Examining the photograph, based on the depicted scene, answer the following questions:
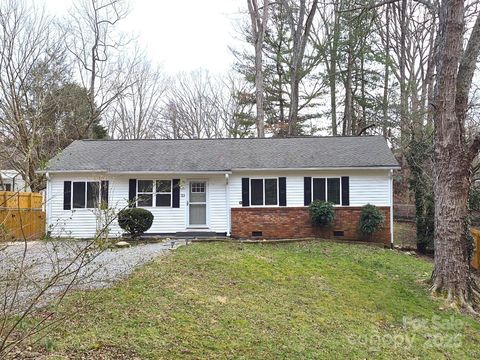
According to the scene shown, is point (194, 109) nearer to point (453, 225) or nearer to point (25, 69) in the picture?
point (25, 69)

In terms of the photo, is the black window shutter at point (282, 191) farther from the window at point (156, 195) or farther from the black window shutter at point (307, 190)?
the window at point (156, 195)

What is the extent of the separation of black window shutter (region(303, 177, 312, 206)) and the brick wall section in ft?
0.94

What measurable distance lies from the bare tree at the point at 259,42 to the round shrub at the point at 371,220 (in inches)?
363

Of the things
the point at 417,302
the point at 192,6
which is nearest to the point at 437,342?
the point at 417,302

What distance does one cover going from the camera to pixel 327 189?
14641 millimetres

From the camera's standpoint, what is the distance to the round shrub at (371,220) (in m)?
13.7

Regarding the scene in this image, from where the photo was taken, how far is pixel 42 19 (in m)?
20.3

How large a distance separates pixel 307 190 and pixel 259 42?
11.8 m

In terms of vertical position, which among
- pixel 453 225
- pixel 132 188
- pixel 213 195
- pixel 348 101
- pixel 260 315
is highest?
pixel 348 101

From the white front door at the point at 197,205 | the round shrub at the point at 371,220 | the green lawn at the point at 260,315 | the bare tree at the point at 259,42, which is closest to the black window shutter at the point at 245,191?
the white front door at the point at 197,205

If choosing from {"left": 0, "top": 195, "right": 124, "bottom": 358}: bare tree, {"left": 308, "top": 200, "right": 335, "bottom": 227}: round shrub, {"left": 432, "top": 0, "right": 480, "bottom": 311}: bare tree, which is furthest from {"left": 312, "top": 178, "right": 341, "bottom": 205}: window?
{"left": 0, "top": 195, "right": 124, "bottom": 358}: bare tree

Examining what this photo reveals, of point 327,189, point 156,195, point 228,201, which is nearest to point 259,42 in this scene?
point 327,189

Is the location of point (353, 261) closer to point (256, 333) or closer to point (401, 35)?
point (256, 333)

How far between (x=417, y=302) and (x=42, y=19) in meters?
21.9
